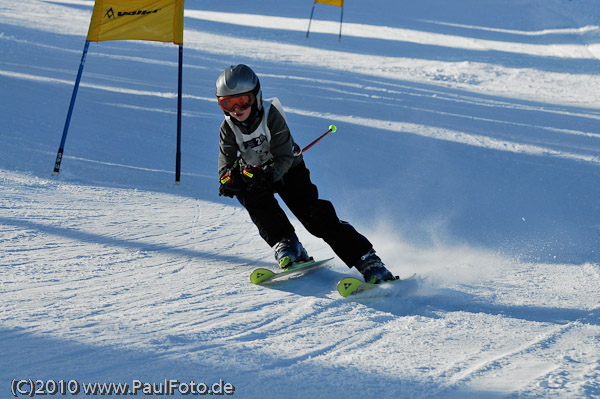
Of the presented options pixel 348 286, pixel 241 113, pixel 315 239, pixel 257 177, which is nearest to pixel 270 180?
pixel 257 177

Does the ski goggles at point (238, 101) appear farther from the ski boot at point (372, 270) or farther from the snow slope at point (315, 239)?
the ski boot at point (372, 270)

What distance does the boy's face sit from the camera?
4.38 meters

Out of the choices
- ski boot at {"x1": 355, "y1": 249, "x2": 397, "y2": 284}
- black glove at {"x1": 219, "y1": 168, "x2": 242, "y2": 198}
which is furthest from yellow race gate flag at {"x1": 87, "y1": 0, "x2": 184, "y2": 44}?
ski boot at {"x1": 355, "y1": 249, "x2": 397, "y2": 284}

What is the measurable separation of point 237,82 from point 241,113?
0.69 ft

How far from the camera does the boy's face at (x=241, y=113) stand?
4375mm

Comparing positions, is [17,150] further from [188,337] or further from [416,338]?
[416,338]

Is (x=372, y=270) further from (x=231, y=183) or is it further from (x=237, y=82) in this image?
(x=237, y=82)

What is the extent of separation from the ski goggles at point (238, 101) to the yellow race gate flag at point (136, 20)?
2.81 m

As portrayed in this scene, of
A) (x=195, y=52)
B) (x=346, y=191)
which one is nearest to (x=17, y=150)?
(x=346, y=191)

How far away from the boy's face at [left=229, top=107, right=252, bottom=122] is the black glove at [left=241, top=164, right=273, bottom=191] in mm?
338

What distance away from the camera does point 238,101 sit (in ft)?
14.2

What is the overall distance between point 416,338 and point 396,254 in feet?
5.94

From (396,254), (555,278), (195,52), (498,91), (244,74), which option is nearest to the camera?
(244,74)

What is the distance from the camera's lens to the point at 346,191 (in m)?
7.48
